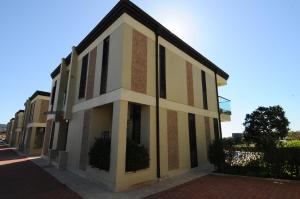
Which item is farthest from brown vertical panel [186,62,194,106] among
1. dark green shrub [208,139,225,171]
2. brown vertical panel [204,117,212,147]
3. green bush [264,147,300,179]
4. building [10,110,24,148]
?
building [10,110,24,148]

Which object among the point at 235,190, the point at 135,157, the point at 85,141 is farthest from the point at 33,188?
the point at 235,190

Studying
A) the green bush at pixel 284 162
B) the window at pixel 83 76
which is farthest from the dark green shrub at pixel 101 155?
the green bush at pixel 284 162

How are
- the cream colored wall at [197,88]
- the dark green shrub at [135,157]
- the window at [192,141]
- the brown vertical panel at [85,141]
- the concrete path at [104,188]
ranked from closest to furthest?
the concrete path at [104,188]
the dark green shrub at [135,157]
the brown vertical panel at [85,141]
the window at [192,141]
the cream colored wall at [197,88]

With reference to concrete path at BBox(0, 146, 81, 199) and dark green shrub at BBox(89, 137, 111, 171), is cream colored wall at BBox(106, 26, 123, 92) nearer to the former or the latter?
dark green shrub at BBox(89, 137, 111, 171)

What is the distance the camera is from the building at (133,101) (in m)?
8.22

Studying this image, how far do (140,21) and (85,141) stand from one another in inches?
262

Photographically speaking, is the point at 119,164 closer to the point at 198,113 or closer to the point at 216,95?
the point at 198,113

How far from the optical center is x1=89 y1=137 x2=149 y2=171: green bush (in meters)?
7.87

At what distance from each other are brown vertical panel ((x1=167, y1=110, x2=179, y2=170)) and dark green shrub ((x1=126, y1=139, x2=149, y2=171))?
5.78ft

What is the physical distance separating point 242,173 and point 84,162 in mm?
8122

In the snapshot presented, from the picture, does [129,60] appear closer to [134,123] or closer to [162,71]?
[162,71]

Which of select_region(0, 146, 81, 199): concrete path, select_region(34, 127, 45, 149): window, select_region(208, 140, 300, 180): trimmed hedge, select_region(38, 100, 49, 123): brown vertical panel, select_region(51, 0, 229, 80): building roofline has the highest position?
select_region(51, 0, 229, 80): building roofline

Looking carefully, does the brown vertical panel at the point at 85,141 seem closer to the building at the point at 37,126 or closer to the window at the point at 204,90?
the window at the point at 204,90

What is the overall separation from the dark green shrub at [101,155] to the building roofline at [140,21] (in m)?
5.90
